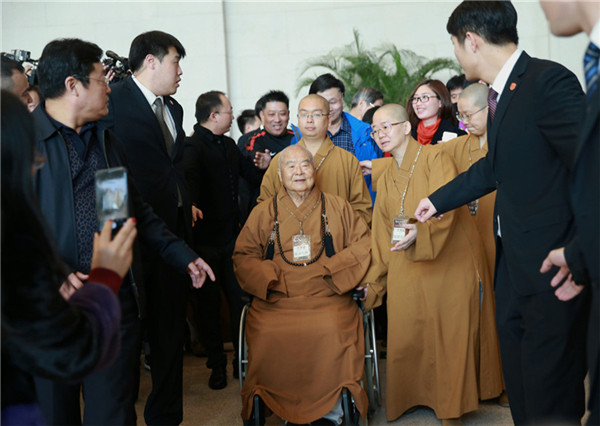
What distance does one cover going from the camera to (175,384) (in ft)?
9.52

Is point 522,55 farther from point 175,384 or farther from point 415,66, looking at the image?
point 415,66

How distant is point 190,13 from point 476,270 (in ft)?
19.8

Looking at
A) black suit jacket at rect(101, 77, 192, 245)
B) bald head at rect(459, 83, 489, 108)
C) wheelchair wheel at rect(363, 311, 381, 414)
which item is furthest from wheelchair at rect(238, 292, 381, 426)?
bald head at rect(459, 83, 489, 108)

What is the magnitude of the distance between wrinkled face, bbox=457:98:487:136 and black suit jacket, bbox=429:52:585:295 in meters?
1.32

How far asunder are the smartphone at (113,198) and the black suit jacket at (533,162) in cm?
126

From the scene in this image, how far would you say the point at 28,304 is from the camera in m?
1.15

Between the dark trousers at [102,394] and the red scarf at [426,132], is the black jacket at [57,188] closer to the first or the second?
the dark trousers at [102,394]

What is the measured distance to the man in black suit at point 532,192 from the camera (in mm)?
2021

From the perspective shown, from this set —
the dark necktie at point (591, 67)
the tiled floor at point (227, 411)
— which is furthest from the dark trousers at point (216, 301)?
the dark necktie at point (591, 67)

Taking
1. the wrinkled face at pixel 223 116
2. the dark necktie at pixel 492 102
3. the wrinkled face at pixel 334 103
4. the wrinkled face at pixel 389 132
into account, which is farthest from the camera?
the wrinkled face at pixel 334 103

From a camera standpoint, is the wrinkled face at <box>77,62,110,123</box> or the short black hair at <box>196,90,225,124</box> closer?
the wrinkled face at <box>77,62,110,123</box>

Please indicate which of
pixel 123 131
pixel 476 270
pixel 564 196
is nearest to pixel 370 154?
pixel 476 270

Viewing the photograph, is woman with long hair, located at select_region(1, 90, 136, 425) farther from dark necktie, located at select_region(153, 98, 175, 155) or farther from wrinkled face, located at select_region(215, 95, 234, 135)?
A: wrinkled face, located at select_region(215, 95, 234, 135)

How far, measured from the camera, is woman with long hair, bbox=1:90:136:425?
1.15 meters
